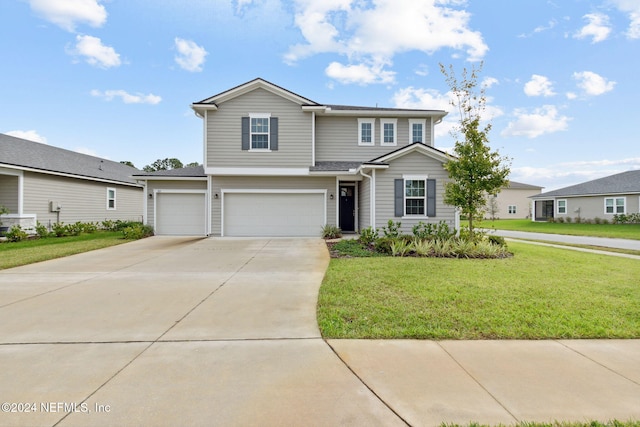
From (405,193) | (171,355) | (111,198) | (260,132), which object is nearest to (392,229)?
(405,193)

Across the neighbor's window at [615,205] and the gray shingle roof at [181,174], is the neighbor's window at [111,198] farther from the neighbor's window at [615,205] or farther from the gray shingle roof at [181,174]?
the neighbor's window at [615,205]

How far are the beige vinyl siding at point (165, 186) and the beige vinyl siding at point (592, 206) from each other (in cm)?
3270

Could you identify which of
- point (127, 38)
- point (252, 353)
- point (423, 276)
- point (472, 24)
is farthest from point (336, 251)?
point (127, 38)

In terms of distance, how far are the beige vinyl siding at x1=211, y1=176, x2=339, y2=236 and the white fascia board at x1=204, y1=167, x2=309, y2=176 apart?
45 cm

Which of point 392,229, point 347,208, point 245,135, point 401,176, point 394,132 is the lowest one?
point 392,229

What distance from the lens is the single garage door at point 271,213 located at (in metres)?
14.8

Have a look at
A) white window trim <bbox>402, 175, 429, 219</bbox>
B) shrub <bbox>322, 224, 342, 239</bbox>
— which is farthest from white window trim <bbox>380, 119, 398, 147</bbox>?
shrub <bbox>322, 224, 342, 239</bbox>

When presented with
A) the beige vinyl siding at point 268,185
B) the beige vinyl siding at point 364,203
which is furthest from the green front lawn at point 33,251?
the beige vinyl siding at point 364,203

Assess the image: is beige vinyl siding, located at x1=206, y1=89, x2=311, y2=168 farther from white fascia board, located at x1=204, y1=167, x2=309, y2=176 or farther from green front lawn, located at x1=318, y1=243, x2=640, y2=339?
green front lawn, located at x1=318, y1=243, x2=640, y2=339

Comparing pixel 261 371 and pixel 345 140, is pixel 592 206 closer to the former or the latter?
pixel 345 140

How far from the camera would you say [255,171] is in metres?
14.2

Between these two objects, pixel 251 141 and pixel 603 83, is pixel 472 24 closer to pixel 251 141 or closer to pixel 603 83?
pixel 603 83

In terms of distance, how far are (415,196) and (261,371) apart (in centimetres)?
1043

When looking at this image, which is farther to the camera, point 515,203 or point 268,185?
point 515,203
